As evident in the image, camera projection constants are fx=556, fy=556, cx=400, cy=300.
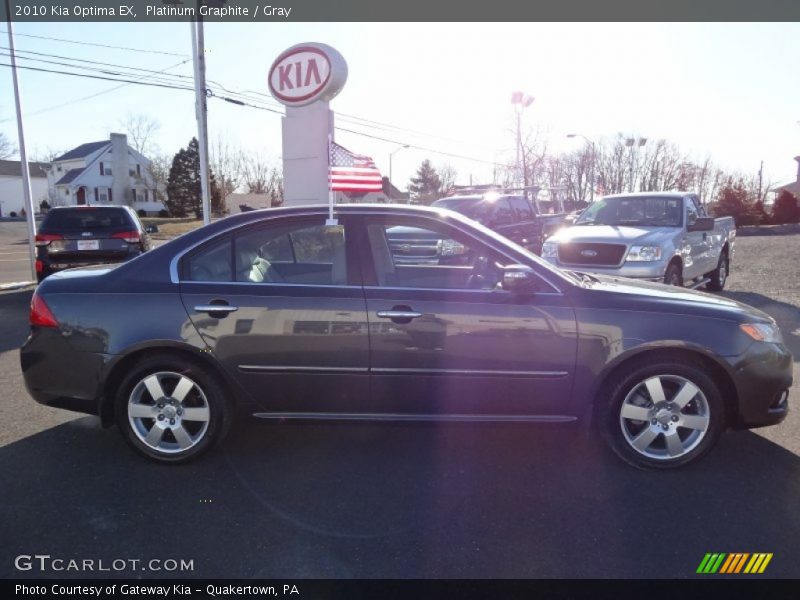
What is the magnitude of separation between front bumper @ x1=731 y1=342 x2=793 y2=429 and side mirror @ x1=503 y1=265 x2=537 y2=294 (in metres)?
1.36

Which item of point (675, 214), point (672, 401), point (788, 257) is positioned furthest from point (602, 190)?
point (672, 401)

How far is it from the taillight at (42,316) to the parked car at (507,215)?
9.23m

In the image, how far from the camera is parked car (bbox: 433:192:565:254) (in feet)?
39.9

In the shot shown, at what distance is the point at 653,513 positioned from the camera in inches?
121

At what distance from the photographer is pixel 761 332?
11.7 ft

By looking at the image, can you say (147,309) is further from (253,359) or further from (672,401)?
(672,401)

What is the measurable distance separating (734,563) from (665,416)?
102 centimetres

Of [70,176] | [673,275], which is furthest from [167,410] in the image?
[70,176]

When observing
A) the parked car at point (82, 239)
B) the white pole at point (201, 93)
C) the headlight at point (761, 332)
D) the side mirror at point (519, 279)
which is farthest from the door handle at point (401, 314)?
the white pole at point (201, 93)

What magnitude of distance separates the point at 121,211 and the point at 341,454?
27.5 ft

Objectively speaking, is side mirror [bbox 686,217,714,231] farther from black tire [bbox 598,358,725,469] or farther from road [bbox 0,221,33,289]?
road [bbox 0,221,33,289]

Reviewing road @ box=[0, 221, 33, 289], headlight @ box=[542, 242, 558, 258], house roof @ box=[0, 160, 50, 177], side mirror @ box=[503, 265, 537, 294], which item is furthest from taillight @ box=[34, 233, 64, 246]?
house roof @ box=[0, 160, 50, 177]

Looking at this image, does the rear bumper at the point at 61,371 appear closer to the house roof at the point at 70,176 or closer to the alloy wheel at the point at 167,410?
the alloy wheel at the point at 167,410
